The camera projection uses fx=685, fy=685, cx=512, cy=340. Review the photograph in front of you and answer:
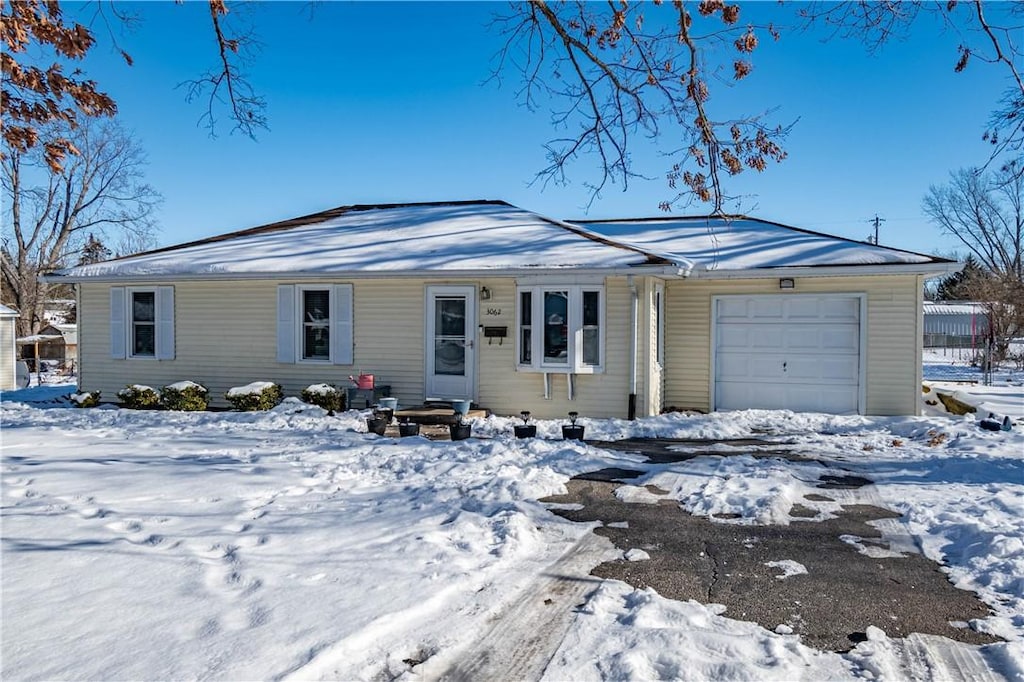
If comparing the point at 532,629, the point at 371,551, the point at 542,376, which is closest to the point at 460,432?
the point at 542,376

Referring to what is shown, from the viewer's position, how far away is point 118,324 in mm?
13250

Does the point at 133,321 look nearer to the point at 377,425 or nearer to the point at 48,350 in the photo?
the point at 377,425

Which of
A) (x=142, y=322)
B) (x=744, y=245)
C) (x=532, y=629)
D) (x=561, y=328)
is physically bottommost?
(x=532, y=629)

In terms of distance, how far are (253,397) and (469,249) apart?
4.53 metres

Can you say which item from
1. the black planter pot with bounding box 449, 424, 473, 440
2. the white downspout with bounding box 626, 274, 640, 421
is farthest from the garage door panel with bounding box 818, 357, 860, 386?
the black planter pot with bounding box 449, 424, 473, 440

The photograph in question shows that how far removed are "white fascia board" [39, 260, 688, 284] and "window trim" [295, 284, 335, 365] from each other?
0.25 meters

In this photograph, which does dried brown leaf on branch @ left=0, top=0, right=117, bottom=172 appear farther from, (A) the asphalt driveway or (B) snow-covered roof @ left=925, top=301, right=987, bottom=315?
(B) snow-covered roof @ left=925, top=301, right=987, bottom=315

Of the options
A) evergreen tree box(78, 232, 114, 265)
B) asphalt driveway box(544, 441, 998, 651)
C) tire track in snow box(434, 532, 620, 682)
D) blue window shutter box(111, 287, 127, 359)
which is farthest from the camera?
evergreen tree box(78, 232, 114, 265)

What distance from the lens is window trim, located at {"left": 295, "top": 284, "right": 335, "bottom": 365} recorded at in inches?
481

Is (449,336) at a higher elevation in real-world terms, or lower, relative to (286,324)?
lower

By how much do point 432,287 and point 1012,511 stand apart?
858cm

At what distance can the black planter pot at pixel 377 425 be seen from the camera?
32.3 ft

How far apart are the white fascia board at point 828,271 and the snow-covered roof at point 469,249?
5cm

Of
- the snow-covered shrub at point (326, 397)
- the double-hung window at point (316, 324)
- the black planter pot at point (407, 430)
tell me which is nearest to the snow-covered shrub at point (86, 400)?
the double-hung window at point (316, 324)
